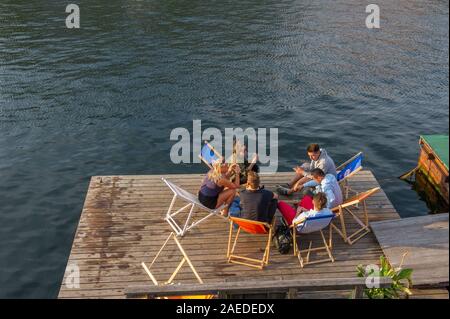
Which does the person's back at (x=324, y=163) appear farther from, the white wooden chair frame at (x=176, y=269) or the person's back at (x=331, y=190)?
the white wooden chair frame at (x=176, y=269)

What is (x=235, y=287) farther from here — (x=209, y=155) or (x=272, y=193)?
(x=209, y=155)

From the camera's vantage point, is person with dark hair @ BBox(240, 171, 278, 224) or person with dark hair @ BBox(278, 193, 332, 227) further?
person with dark hair @ BBox(240, 171, 278, 224)

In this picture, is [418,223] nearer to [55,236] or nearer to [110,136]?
[55,236]

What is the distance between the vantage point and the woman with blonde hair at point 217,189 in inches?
418

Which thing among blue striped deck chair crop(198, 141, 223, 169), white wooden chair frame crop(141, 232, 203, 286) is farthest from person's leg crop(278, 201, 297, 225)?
blue striped deck chair crop(198, 141, 223, 169)

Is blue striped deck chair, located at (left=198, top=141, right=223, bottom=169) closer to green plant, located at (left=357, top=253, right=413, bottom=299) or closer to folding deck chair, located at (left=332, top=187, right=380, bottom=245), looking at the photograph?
folding deck chair, located at (left=332, top=187, right=380, bottom=245)

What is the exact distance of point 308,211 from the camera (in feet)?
32.6

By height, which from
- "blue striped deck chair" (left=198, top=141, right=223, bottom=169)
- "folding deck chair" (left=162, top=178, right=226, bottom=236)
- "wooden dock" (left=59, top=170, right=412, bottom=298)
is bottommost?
"wooden dock" (left=59, top=170, right=412, bottom=298)

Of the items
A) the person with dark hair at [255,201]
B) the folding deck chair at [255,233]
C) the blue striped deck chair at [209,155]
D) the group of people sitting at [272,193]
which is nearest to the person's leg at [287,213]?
the group of people sitting at [272,193]

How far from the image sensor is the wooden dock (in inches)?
377

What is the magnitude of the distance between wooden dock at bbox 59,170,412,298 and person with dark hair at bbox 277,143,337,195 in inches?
57.6

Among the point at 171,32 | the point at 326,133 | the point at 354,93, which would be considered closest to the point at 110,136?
the point at 326,133

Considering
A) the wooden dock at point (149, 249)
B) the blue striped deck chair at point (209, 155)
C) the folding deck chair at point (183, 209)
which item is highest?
the blue striped deck chair at point (209, 155)

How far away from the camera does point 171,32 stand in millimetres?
32125
